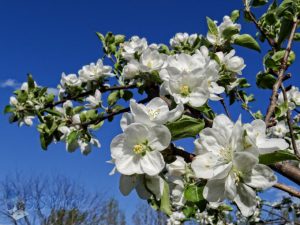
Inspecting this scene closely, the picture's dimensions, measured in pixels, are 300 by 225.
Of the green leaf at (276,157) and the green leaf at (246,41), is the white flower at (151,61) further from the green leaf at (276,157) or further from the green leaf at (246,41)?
the green leaf at (276,157)

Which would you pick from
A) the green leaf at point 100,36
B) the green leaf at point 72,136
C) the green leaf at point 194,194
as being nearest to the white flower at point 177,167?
the green leaf at point 194,194

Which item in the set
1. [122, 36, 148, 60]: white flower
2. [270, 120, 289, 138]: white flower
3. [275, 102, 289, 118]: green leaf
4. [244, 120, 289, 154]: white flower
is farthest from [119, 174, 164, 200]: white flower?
[270, 120, 289, 138]: white flower

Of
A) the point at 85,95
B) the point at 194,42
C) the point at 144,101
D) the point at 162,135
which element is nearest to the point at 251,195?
the point at 162,135

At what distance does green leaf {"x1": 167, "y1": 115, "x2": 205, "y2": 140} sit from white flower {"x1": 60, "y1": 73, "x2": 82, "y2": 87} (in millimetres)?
1536

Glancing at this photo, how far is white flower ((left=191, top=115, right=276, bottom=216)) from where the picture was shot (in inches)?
40.6

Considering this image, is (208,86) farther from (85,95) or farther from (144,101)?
(85,95)

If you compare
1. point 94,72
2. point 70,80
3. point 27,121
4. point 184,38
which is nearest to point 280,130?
point 184,38

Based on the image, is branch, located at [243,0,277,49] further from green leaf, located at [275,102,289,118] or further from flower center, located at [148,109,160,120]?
flower center, located at [148,109,160,120]

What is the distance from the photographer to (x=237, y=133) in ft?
3.39

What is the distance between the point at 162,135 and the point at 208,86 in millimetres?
348

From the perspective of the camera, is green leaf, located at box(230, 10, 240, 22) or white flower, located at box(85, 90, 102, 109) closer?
green leaf, located at box(230, 10, 240, 22)

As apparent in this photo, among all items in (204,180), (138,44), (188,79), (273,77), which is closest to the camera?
(204,180)

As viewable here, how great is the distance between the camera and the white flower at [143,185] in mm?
1092

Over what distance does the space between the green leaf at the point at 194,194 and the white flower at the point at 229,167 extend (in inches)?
2.2
